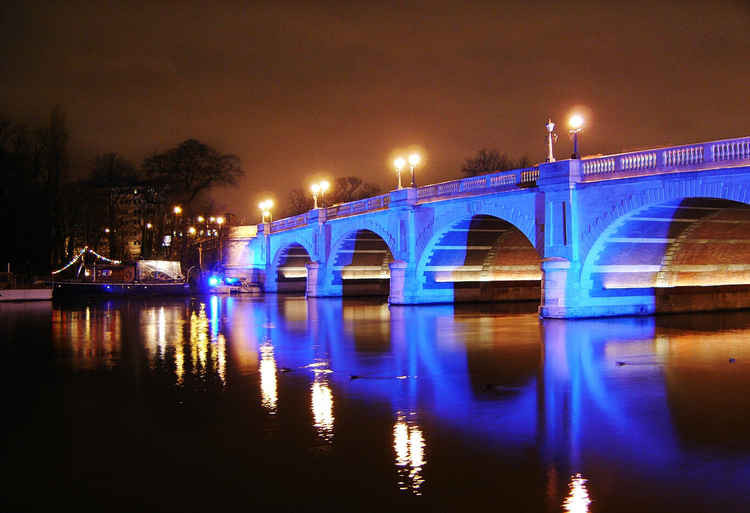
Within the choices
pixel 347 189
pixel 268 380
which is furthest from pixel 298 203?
pixel 268 380

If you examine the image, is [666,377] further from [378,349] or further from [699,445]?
[378,349]

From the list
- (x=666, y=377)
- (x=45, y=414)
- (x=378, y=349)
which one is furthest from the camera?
(x=378, y=349)

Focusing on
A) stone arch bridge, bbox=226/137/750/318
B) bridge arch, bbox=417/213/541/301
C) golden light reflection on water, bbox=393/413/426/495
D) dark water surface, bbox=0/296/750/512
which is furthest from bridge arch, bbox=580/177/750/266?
golden light reflection on water, bbox=393/413/426/495

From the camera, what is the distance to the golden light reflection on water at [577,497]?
258 inches

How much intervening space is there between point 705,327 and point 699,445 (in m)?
16.4

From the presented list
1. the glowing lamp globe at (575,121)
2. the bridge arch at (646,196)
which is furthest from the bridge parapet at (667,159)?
the glowing lamp globe at (575,121)

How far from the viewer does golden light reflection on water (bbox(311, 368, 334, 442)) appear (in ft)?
31.1

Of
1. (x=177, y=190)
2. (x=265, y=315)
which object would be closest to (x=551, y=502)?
(x=265, y=315)

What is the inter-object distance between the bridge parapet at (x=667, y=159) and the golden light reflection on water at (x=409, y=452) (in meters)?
14.4

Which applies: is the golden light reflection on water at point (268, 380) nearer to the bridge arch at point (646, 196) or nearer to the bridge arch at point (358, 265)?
the bridge arch at point (646, 196)

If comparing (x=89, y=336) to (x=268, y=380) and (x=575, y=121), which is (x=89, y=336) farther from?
(x=575, y=121)

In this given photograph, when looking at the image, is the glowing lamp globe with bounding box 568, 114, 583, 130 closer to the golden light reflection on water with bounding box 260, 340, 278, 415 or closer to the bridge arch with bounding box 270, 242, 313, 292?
the golden light reflection on water with bounding box 260, 340, 278, 415

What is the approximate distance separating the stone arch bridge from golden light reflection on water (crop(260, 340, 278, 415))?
39.8 feet

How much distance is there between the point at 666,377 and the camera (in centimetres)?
1367
